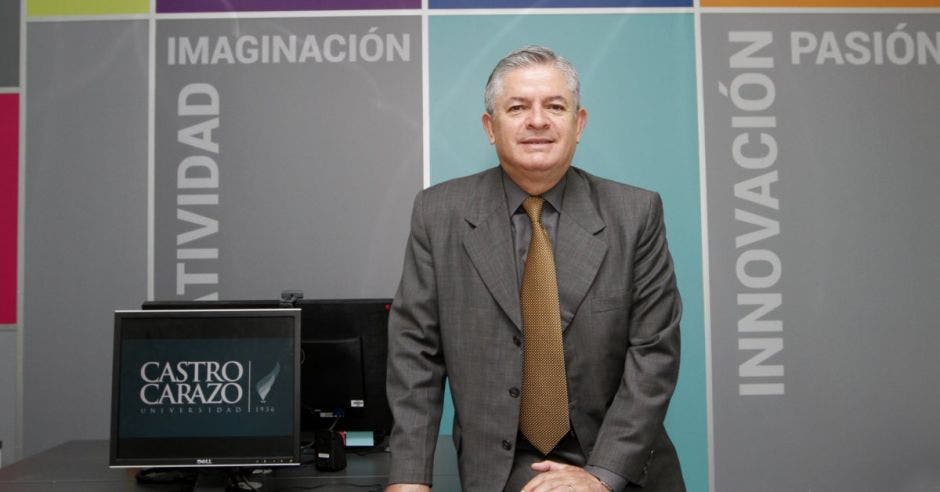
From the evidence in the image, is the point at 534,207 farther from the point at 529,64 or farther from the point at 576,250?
the point at 529,64

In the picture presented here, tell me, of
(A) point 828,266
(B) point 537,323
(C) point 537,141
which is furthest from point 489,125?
(A) point 828,266

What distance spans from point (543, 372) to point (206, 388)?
0.91 metres

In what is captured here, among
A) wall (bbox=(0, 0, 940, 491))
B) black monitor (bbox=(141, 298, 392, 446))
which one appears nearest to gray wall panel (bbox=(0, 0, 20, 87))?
wall (bbox=(0, 0, 940, 491))

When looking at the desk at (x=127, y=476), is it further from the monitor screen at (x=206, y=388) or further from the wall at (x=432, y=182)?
the wall at (x=432, y=182)

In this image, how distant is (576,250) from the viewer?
1.73 m

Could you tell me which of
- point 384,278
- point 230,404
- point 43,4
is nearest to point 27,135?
point 43,4

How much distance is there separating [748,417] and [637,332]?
1867mm

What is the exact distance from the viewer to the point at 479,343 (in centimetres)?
168

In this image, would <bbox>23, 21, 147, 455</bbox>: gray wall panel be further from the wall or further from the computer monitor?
the computer monitor

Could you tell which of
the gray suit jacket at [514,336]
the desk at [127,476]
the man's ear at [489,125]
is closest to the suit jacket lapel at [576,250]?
the gray suit jacket at [514,336]

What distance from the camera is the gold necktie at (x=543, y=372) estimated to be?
1669 millimetres

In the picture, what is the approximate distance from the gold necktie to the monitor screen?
2.04 ft

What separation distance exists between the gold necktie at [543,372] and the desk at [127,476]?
47 centimetres

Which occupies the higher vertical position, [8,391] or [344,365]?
[344,365]
